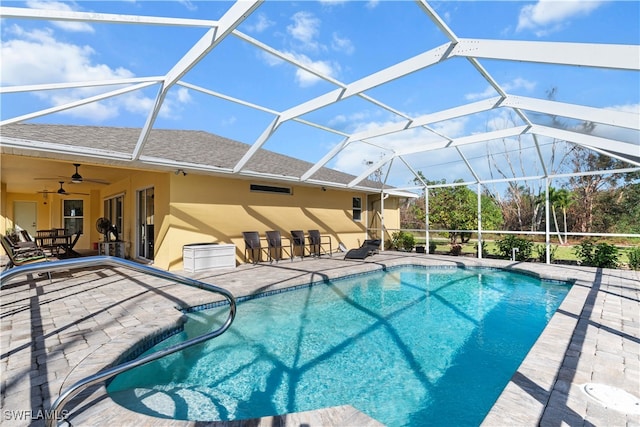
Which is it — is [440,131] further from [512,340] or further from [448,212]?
[512,340]

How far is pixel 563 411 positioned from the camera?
8.14ft

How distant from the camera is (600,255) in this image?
32.5 ft

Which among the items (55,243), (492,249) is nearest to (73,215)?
(55,243)

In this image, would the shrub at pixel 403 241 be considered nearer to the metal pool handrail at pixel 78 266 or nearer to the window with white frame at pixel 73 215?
the metal pool handrail at pixel 78 266

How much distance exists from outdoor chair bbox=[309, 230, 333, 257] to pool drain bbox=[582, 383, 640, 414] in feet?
32.7

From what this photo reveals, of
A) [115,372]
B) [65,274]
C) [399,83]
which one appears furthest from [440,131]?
[65,274]

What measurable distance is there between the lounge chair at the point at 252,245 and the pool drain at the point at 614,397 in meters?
8.85

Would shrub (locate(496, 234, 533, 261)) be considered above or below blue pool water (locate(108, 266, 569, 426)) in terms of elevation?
above

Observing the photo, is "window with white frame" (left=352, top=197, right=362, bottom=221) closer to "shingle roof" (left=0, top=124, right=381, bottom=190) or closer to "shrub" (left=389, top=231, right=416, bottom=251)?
"shrub" (left=389, top=231, right=416, bottom=251)

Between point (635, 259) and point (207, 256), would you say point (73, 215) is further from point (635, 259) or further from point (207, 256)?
point (635, 259)

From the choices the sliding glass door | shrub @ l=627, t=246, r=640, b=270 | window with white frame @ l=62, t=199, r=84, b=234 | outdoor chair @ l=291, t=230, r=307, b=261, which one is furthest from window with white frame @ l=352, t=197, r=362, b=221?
window with white frame @ l=62, t=199, r=84, b=234

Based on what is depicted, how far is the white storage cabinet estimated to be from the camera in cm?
862

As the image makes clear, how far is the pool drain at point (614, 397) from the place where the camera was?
2564 mm

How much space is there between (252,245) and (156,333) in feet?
19.6
